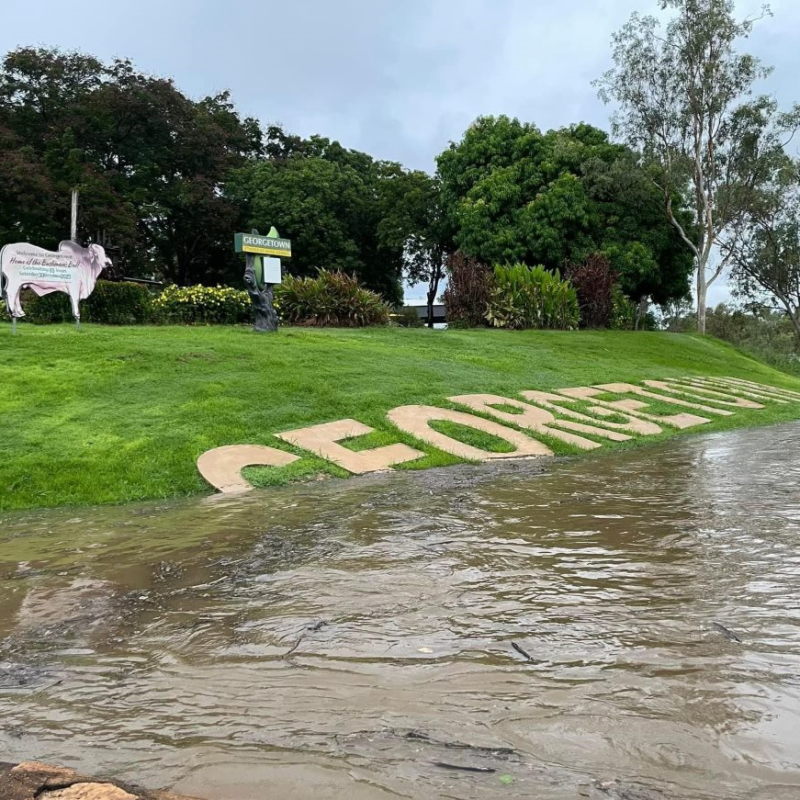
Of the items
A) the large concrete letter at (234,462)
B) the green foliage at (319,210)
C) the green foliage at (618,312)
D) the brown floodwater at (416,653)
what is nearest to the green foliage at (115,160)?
the green foliage at (319,210)

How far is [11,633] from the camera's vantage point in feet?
8.77

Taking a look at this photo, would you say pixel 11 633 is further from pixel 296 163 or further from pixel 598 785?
pixel 296 163

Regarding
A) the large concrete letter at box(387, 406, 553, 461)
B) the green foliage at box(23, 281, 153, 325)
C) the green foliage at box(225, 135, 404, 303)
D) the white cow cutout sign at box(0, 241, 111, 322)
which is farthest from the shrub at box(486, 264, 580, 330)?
the green foliage at box(225, 135, 404, 303)

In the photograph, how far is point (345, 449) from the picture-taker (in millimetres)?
6605

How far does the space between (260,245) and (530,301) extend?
8424 mm

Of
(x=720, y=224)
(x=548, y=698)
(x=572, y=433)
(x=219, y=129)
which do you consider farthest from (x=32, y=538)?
(x=219, y=129)

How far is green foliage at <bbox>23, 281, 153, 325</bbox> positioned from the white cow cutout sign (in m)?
1.60

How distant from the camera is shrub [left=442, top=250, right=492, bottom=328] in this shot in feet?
60.5

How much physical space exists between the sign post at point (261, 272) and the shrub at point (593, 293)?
10.7m

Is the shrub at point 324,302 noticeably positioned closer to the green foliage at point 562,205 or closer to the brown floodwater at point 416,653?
the green foliage at point 562,205

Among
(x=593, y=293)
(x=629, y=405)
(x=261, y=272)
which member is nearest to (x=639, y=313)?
(x=593, y=293)

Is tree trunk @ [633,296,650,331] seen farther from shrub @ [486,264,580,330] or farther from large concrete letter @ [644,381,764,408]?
large concrete letter @ [644,381,764,408]

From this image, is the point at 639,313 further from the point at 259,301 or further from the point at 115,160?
the point at 115,160

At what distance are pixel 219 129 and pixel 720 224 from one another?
21661mm
